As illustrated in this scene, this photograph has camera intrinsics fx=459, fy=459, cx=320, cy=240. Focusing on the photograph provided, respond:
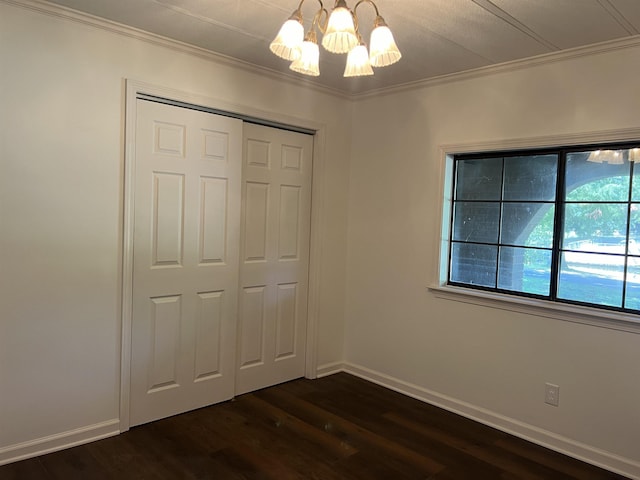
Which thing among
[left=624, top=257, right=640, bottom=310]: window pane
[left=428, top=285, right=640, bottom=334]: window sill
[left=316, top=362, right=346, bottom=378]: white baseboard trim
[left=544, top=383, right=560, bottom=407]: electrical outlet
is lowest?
[left=316, top=362, right=346, bottom=378]: white baseboard trim

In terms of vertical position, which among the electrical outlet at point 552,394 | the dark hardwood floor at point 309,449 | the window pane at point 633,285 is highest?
the window pane at point 633,285

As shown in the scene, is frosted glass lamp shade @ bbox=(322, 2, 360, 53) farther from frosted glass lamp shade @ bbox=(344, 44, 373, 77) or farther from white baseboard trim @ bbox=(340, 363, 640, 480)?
white baseboard trim @ bbox=(340, 363, 640, 480)

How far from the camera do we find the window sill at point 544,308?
2.53 meters

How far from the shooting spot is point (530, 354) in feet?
9.50

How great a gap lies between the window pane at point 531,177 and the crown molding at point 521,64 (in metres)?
0.58

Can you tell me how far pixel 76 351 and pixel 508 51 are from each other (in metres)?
3.07

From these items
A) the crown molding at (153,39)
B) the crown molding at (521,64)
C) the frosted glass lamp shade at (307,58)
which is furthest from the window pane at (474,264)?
the frosted glass lamp shade at (307,58)

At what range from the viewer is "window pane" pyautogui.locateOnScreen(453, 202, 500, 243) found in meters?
3.16

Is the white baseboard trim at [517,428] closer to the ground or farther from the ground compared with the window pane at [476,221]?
closer to the ground

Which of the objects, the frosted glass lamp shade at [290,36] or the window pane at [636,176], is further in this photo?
the window pane at [636,176]

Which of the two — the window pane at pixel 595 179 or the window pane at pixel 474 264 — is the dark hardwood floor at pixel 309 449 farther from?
the window pane at pixel 595 179

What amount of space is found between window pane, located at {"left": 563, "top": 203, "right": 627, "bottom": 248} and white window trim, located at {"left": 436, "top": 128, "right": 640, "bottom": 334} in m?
0.37

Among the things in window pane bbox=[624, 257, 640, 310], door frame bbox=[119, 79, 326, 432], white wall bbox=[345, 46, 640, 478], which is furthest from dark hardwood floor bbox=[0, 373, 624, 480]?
window pane bbox=[624, 257, 640, 310]

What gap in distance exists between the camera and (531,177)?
9.76 feet
